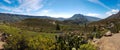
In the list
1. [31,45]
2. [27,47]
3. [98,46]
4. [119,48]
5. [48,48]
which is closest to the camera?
[119,48]

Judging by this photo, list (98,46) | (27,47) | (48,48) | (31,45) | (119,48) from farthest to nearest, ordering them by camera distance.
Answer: (27,47) < (31,45) < (48,48) < (98,46) < (119,48)

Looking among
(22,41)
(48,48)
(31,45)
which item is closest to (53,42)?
(48,48)

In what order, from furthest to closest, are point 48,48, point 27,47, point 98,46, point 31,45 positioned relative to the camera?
point 27,47 → point 31,45 → point 48,48 → point 98,46

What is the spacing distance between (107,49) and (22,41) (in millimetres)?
44127

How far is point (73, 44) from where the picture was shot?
279ft

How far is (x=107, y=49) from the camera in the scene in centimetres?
7262

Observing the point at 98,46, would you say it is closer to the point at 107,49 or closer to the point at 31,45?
the point at 107,49

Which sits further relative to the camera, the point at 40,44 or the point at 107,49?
the point at 40,44

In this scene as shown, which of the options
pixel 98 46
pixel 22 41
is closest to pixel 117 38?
pixel 98 46

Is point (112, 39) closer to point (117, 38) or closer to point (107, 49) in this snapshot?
point (117, 38)

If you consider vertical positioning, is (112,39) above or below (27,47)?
above

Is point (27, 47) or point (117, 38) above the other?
point (117, 38)

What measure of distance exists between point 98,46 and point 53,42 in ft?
65.6

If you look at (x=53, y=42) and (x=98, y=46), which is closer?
(x=98, y=46)
